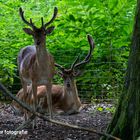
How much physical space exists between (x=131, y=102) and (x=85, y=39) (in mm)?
4925

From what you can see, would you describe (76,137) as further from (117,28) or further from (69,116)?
(117,28)

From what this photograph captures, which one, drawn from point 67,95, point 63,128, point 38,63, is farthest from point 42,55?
point 67,95

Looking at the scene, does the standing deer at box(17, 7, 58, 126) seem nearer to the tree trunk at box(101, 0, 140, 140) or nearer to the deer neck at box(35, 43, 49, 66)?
the deer neck at box(35, 43, 49, 66)

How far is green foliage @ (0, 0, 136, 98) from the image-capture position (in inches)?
336

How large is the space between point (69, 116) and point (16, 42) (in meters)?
2.84

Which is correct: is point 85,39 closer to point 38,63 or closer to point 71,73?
point 71,73

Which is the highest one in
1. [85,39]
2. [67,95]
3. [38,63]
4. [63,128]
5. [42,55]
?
[85,39]

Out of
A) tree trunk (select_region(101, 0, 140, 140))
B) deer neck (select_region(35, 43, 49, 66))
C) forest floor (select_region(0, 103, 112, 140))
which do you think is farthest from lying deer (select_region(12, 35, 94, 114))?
tree trunk (select_region(101, 0, 140, 140))

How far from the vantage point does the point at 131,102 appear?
4.38 meters

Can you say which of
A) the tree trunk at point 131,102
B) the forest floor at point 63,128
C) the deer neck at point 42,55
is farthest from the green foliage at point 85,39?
the tree trunk at point 131,102

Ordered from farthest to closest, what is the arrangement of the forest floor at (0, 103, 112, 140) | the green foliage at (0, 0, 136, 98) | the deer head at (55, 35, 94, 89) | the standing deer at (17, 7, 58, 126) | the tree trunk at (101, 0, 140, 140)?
the green foliage at (0, 0, 136, 98)
the deer head at (55, 35, 94, 89)
the standing deer at (17, 7, 58, 126)
the forest floor at (0, 103, 112, 140)
the tree trunk at (101, 0, 140, 140)

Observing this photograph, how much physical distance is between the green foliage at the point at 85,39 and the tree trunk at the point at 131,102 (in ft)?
12.7

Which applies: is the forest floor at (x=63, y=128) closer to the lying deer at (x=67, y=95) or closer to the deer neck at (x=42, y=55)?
the lying deer at (x=67, y=95)

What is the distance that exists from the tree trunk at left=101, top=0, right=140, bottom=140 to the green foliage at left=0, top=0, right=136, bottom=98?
3.87 metres
